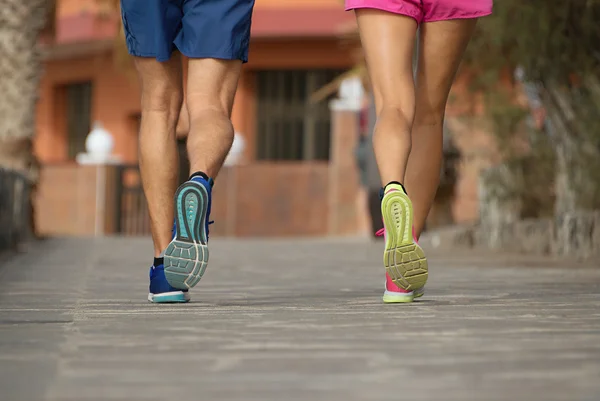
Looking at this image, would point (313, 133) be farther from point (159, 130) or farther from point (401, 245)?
point (401, 245)

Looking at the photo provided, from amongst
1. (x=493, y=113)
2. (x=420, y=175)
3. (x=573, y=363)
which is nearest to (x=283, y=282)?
(x=420, y=175)

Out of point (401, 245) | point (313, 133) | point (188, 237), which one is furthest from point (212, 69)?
point (313, 133)

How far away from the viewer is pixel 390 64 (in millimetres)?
4934

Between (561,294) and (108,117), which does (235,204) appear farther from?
(561,294)

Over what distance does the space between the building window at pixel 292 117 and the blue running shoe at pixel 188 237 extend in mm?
19666

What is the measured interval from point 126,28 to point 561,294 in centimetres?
178

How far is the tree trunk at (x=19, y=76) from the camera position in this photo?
1315 centimetres

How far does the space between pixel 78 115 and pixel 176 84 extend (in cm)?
2312

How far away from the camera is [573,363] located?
3033 millimetres

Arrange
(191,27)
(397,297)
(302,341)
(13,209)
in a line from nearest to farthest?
1. (302,341)
2. (397,297)
3. (191,27)
4. (13,209)

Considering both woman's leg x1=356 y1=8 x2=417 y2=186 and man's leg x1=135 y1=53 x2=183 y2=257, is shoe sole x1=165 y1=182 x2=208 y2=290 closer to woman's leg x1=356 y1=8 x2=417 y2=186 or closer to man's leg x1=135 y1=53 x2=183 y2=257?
man's leg x1=135 y1=53 x2=183 y2=257

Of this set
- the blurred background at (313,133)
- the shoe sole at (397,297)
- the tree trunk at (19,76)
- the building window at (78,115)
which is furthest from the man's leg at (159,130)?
the building window at (78,115)

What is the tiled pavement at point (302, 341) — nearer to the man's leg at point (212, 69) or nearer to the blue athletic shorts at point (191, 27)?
the man's leg at point (212, 69)

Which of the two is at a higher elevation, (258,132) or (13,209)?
(258,132)
